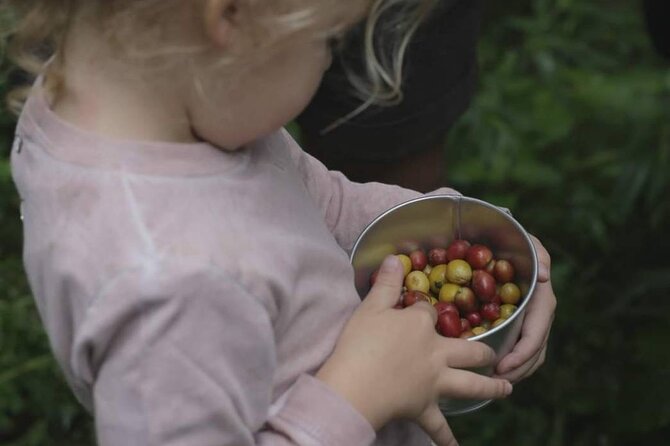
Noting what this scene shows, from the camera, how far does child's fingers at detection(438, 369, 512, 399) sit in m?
0.94

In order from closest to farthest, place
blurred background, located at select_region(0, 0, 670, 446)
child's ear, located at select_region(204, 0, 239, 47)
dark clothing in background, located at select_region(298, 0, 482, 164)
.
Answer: child's ear, located at select_region(204, 0, 239, 47), dark clothing in background, located at select_region(298, 0, 482, 164), blurred background, located at select_region(0, 0, 670, 446)

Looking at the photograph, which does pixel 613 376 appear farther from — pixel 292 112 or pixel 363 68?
pixel 292 112

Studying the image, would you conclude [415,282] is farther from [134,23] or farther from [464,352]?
[134,23]

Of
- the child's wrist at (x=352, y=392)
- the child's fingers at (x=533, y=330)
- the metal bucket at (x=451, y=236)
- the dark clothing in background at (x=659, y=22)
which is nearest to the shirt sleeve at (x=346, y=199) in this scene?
the metal bucket at (x=451, y=236)

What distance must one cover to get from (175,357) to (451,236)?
1.52ft

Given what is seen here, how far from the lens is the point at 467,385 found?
3.12ft

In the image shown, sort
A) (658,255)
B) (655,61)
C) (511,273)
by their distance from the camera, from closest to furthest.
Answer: (511,273)
(658,255)
(655,61)

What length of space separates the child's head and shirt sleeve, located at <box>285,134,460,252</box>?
0.92 feet

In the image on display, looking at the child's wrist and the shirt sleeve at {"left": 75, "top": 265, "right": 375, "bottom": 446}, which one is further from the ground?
the shirt sleeve at {"left": 75, "top": 265, "right": 375, "bottom": 446}

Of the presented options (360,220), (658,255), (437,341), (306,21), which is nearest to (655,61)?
(658,255)

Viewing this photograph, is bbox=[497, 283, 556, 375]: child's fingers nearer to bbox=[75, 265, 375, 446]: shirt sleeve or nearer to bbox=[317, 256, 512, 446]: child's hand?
bbox=[317, 256, 512, 446]: child's hand

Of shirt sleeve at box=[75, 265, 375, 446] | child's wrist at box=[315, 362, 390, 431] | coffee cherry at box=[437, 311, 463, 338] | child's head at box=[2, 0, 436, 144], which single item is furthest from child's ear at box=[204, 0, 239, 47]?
coffee cherry at box=[437, 311, 463, 338]

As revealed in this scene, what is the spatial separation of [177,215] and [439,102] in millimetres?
698

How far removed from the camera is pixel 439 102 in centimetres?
140
